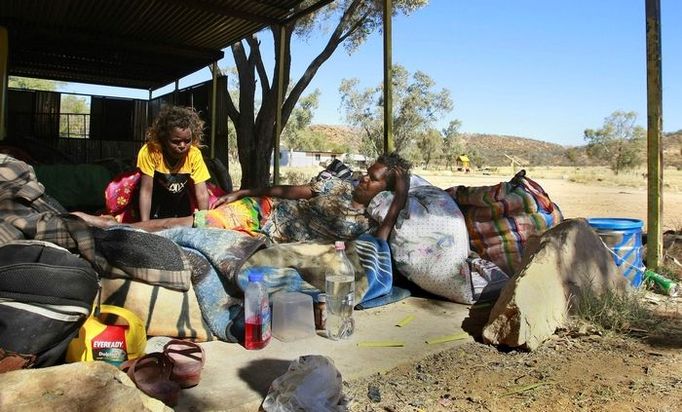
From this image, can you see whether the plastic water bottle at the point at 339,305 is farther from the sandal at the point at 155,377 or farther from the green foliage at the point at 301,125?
the green foliage at the point at 301,125

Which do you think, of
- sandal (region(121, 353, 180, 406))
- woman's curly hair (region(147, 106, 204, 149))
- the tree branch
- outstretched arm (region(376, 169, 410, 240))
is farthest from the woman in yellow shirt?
the tree branch

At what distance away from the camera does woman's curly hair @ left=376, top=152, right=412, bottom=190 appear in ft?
15.1

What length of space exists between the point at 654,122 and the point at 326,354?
12.1 ft

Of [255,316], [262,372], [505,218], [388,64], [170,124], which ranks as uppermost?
[388,64]

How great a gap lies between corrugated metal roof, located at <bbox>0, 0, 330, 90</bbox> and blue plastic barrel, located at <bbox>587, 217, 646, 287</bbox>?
408 centimetres

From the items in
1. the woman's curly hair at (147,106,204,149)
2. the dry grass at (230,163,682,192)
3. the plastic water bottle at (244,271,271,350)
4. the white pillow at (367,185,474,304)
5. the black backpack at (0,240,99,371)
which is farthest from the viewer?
the dry grass at (230,163,682,192)

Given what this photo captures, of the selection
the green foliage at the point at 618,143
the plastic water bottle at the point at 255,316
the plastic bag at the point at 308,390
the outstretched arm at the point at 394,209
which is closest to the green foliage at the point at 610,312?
the outstretched arm at the point at 394,209

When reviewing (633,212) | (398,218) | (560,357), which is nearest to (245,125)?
(398,218)

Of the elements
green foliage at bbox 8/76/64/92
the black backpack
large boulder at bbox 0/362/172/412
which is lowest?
large boulder at bbox 0/362/172/412

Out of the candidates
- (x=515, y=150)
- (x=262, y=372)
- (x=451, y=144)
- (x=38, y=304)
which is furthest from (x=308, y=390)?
(x=515, y=150)

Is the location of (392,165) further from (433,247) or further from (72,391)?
(72,391)

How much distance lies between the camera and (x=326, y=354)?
2.96 m

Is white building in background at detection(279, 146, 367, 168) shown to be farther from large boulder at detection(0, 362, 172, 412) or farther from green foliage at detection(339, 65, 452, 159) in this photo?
large boulder at detection(0, 362, 172, 412)

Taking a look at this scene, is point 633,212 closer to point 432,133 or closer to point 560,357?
point 560,357
